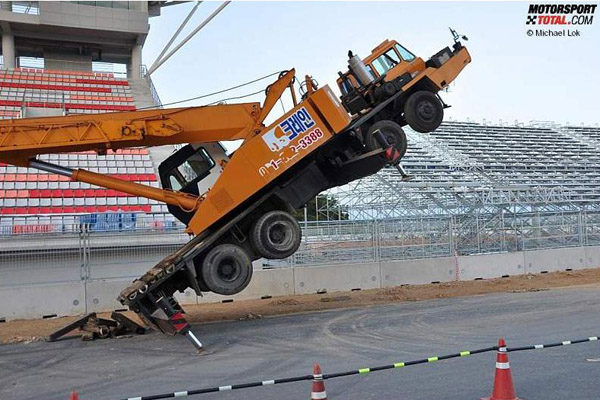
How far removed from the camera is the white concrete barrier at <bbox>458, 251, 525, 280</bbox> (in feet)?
63.8

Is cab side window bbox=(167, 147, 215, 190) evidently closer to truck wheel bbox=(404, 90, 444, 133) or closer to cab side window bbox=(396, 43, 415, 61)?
truck wheel bbox=(404, 90, 444, 133)

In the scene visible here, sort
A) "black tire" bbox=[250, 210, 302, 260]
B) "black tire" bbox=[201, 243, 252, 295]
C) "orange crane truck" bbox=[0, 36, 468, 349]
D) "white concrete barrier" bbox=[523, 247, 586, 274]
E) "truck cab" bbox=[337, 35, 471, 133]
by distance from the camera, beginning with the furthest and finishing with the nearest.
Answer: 1. "white concrete barrier" bbox=[523, 247, 586, 274]
2. "truck cab" bbox=[337, 35, 471, 133]
3. "black tire" bbox=[250, 210, 302, 260]
4. "black tire" bbox=[201, 243, 252, 295]
5. "orange crane truck" bbox=[0, 36, 468, 349]

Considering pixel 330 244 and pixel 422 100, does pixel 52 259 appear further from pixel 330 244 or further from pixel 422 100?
pixel 422 100

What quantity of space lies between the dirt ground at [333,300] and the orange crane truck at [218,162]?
2.73 meters

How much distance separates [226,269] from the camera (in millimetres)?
10164

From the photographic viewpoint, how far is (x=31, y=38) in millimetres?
34438

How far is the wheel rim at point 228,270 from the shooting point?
10.1 meters

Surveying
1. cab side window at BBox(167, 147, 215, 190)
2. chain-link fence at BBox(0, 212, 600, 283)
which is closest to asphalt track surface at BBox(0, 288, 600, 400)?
cab side window at BBox(167, 147, 215, 190)

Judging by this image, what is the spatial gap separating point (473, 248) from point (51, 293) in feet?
47.4

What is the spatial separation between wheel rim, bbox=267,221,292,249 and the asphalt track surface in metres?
1.62

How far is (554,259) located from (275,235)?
15.0m

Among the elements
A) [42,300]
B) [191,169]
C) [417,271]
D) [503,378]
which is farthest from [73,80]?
[503,378]

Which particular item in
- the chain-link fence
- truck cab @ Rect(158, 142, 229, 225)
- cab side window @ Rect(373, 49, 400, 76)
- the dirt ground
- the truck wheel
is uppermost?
cab side window @ Rect(373, 49, 400, 76)

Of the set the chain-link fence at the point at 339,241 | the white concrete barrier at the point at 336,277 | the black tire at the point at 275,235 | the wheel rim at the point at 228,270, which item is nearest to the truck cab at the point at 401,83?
the black tire at the point at 275,235
